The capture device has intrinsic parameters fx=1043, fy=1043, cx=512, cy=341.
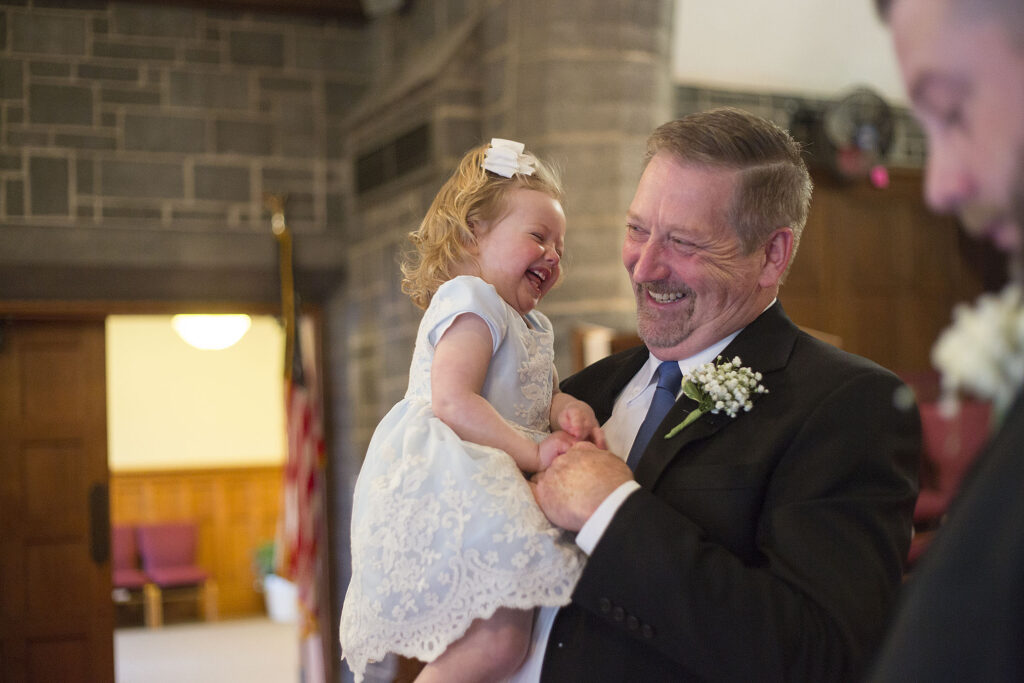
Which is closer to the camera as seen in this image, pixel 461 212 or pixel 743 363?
pixel 743 363

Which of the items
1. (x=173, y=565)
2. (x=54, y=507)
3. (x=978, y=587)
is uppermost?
(x=978, y=587)

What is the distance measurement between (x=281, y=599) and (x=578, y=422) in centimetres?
1011

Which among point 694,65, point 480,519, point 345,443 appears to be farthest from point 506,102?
point 480,519

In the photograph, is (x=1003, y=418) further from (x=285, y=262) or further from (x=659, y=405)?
(x=285, y=262)

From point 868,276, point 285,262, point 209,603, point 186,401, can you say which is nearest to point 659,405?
point 285,262

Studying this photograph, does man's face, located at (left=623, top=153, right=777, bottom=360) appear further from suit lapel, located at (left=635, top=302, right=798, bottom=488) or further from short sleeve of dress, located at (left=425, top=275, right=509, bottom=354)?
short sleeve of dress, located at (left=425, top=275, right=509, bottom=354)

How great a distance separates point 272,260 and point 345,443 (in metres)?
1.18

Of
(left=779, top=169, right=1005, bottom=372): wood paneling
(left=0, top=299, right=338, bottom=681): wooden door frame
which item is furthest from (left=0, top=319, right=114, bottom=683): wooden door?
(left=779, top=169, right=1005, bottom=372): wood paneling

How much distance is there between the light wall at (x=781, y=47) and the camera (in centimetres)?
573

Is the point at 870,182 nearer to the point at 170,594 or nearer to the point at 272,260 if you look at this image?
the point at 272,260

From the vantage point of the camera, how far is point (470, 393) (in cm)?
160

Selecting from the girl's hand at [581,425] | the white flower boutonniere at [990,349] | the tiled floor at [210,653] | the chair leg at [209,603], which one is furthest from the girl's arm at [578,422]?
the chair leg at [209,603]

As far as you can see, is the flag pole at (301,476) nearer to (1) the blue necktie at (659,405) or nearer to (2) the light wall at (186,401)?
(1) the blue necktie at (659,405)

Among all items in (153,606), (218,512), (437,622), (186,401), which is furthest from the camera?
(186,401)
